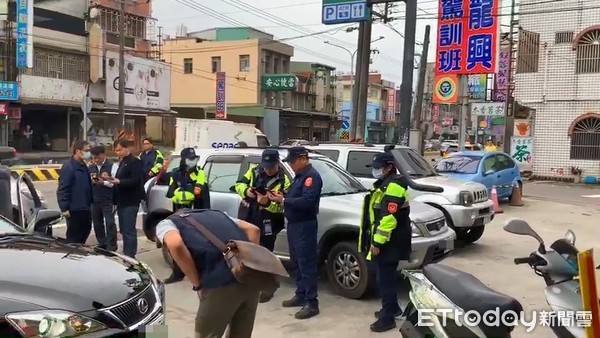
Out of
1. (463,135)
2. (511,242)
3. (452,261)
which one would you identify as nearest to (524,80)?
(463,135)

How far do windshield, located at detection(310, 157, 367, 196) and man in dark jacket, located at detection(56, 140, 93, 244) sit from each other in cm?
310

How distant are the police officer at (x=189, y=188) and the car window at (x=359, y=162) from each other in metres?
3.32

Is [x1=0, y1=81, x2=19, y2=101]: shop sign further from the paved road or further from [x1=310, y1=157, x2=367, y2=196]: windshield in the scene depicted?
[x1=310, y1=157, x2=367, y2=196]: windshield

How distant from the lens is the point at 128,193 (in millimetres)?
7605

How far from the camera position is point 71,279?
340 cm

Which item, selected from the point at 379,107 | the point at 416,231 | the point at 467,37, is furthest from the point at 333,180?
the point at 379,107

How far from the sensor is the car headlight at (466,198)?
9.19 m

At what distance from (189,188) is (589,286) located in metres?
5.14

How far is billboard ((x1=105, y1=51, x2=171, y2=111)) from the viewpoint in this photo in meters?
33.7

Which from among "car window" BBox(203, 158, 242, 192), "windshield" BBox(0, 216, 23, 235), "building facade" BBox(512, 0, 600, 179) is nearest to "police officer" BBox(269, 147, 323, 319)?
"car window" BBox(203, 158, 242, 192)

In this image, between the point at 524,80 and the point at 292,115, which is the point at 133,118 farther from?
the point at 524,80

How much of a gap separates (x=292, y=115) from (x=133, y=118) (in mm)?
15914
